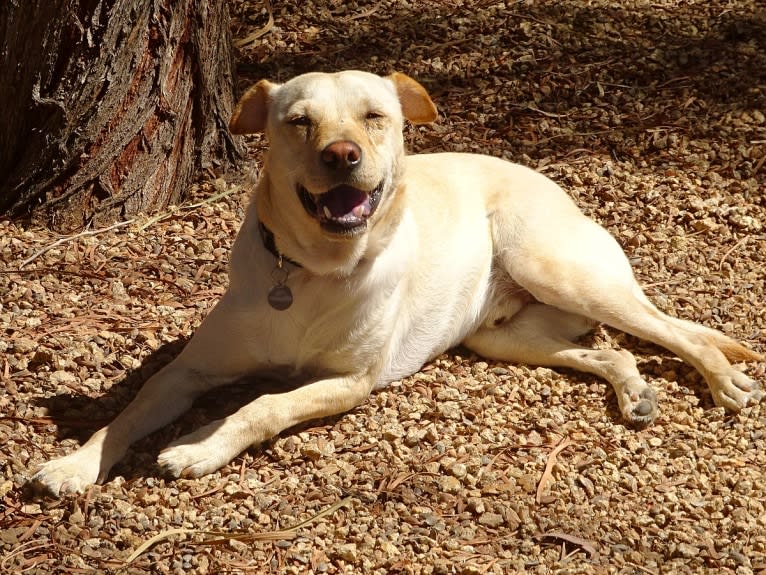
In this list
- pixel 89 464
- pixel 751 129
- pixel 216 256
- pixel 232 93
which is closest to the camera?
A: pixel 89 464

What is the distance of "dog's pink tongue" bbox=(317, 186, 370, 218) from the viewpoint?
164 inches

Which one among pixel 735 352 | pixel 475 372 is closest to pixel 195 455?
pixel 475 372

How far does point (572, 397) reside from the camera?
15.9 feet

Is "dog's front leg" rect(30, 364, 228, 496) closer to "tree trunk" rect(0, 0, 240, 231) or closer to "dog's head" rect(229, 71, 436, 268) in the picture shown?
"dog's head" rect(229, 71, 436, 268)

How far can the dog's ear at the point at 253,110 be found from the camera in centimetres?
447

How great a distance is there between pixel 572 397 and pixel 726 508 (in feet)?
3.16

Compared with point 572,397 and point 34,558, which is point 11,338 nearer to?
point 34,558

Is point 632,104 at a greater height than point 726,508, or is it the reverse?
point 632,104

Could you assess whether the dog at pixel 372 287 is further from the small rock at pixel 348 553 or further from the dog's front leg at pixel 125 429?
the small rock at pixel 348 553

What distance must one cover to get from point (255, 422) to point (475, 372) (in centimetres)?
124

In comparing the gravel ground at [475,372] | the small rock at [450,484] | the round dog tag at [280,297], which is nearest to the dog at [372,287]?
the round dog tag at [280,297]

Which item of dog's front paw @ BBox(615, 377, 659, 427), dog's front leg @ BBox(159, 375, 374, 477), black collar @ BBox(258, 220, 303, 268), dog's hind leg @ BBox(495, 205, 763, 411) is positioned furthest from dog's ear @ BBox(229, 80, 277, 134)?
dog's front paw @ BBox(615, 377, 659, 427)

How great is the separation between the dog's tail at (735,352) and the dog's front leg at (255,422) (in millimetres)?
1725

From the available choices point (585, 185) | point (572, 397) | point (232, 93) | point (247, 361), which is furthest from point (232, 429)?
point (585, 185)
